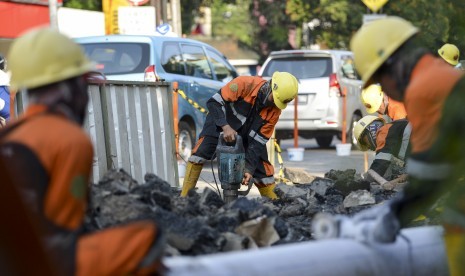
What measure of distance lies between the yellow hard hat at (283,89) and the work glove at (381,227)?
487 cm

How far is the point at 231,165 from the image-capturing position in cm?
985

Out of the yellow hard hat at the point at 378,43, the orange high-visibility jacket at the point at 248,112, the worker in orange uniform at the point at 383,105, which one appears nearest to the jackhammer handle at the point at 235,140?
the orange high-visibility jacket at the point at 248,112

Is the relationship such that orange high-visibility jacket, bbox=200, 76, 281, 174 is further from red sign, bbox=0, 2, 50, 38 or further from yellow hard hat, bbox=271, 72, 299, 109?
red sign, bbox=0, 2, 50, 38

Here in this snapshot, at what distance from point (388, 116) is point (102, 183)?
5527 mm

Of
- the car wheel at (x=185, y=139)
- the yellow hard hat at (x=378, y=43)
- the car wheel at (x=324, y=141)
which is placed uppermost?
the yellow hard hat at (x=378, y=43)

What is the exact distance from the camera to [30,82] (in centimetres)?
418

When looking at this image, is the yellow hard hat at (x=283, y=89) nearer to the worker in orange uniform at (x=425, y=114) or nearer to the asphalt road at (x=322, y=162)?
the asphalt road at (x=322, y=162)

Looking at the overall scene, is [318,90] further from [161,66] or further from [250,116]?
[250,116]

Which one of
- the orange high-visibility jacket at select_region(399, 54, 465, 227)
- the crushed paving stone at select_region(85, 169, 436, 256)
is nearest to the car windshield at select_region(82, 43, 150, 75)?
the crushed paving stone at select_region(85, 169, 436, 256)

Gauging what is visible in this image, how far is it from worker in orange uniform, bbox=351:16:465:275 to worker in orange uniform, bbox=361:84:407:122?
19.5ft

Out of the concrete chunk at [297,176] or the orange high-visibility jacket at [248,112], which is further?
Answer: the concrete chunk at [297,176]

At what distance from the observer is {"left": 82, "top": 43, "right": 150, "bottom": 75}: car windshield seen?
14422 mm

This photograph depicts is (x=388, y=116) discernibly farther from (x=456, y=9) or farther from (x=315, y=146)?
(x=315, y=146)

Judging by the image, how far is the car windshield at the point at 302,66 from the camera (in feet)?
64.2
